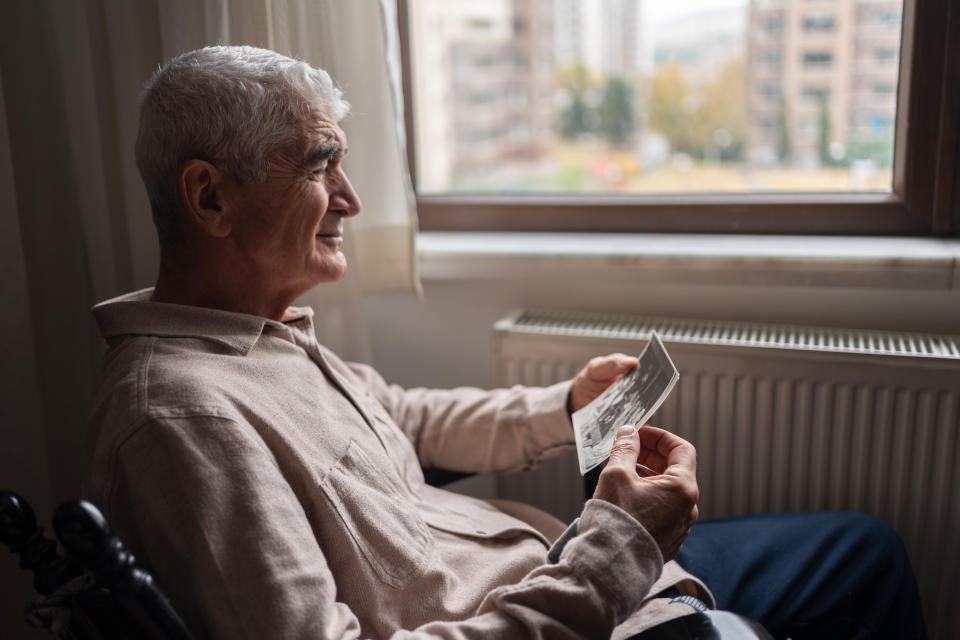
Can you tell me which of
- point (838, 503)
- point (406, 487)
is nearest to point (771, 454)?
point (838, 503)

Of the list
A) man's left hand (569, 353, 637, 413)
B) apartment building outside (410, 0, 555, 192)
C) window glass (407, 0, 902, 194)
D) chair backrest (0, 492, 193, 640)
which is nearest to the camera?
chair backrest (0, 492, 193, 640)

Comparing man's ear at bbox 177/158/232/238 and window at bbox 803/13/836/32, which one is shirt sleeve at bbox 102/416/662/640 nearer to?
man's ear at bbox 177/158/232/238

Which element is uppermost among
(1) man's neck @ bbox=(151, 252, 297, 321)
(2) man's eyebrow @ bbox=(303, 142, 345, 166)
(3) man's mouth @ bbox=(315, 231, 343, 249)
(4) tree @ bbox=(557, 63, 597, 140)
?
(4) tree @ bbox=(557, 63, 597, 140)

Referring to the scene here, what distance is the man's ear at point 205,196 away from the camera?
1.02 m

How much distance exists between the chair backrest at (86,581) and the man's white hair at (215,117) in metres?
0.43

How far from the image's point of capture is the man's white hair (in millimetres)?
1020

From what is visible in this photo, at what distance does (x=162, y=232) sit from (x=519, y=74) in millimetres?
1132

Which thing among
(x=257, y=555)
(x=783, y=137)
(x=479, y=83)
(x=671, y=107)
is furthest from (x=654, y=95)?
(x=257, y=555)

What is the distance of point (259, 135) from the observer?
1038 millimetres

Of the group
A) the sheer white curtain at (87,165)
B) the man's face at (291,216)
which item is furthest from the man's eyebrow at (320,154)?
the sheer white curtain at (87,165)

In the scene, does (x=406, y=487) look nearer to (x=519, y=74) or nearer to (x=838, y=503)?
(x=838, y=503)

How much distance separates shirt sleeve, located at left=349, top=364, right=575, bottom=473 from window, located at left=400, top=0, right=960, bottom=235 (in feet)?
1.95

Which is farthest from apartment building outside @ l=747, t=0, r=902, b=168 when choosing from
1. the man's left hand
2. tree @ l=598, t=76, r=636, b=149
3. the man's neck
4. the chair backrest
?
the chair backrest

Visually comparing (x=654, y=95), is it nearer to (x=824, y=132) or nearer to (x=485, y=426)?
(x=824, y=132)
